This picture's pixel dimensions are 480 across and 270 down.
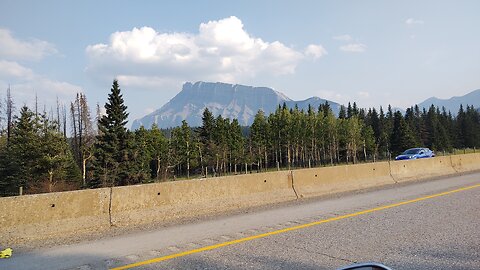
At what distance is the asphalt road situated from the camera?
5.02m

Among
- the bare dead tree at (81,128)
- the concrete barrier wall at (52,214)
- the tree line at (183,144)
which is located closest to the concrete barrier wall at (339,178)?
the concrete barrier wall at (52,214)

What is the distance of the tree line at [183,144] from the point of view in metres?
46.8

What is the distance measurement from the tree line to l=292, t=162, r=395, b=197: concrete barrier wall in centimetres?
3917

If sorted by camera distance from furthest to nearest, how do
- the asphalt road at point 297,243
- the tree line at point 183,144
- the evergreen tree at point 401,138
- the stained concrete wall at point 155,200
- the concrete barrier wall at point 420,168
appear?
the evergreen tree at point 401,138
the tree line at point 183,144
the concrete barrier wall at point 420,168
the stained concrete wall at point 155,200
the asphalt road at point 297,243

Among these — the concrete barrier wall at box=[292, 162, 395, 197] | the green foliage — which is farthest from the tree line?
the concrete barrier wall at box=[292, 162, 395, 197]

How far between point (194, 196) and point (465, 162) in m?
17.6

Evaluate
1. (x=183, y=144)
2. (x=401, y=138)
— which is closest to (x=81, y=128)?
(x=183, y=144)

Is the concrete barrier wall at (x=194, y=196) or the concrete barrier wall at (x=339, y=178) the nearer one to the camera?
the concrete barrier wall at (x=194, y=196)

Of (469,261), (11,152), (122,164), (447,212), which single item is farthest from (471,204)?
(11,152)

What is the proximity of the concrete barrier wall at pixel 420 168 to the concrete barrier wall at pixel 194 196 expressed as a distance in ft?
21.9

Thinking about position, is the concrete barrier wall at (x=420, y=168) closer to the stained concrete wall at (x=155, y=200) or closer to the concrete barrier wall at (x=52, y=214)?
the stained concrete wall at (x=155, y=200)

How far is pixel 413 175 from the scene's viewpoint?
16.4 metres

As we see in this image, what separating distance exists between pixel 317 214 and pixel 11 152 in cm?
5020

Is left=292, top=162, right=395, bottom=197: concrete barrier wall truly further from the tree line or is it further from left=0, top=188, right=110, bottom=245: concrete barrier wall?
the tree line
